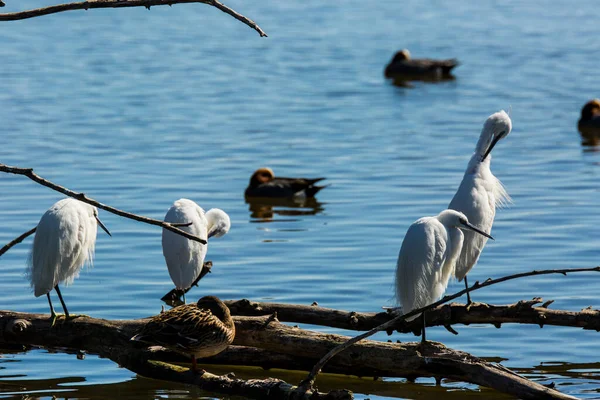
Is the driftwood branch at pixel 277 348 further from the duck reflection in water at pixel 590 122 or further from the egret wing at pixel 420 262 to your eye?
the duck reflection in water at pixel 590 122

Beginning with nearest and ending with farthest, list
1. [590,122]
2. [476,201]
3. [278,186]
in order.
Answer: [476,201]
[278,186]
[590,122]

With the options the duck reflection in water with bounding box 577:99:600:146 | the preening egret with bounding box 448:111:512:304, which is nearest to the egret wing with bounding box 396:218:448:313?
A: the preening egret with bounding box 448:111:512:304

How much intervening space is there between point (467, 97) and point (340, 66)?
4851 mm

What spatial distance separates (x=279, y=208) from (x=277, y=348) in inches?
322

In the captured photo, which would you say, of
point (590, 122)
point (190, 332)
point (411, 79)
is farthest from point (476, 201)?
point (411, 79)

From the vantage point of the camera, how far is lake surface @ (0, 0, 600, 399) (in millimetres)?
10297

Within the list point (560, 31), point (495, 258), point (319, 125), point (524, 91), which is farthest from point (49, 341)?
point (560, 31)

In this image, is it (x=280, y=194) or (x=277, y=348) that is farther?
(x=280, y=194)

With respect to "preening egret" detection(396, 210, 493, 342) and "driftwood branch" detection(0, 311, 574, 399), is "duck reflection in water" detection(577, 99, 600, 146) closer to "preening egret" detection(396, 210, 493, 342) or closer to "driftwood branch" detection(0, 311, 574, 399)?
"preening egret" detection(396, 210, 493, 342)

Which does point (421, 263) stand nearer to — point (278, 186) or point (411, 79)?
point (278, 186)

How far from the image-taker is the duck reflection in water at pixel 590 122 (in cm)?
2117

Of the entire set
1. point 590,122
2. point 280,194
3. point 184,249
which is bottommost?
point 184,249

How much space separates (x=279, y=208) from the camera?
1592 cm

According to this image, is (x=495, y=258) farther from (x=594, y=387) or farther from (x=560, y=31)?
(x=560, y=31)
